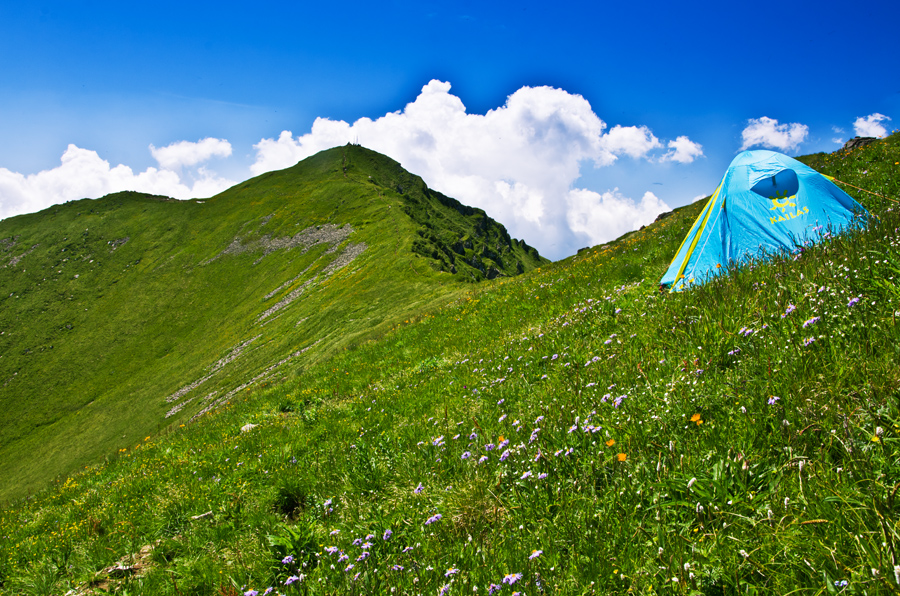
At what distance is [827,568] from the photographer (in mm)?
1986

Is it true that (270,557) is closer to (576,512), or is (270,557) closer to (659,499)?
(576,512)

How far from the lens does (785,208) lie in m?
10.1

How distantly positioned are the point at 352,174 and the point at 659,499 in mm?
169796

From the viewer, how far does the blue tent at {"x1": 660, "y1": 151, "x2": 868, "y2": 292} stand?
9789 millimetres

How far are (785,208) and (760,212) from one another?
1.61ft

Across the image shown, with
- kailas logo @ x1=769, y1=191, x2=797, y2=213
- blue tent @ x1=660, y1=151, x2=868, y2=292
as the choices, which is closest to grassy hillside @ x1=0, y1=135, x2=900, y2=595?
blue tent @ x1=660, y1=151, x2=868, y2=292

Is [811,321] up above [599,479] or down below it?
above

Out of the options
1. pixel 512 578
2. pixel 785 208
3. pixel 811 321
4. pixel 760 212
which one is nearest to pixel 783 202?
pixel 785 208

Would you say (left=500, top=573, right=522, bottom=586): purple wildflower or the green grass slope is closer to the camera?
(left=500, top=573, right=522, bottom=586): purple wildflower

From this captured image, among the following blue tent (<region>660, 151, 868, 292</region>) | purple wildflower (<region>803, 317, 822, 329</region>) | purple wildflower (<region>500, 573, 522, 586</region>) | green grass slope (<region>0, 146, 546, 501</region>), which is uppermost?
green grass slope (<region>0, 146, 546, 501</region>)

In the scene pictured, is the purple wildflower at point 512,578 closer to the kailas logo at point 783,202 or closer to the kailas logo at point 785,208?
the kailas logo at point 785,208

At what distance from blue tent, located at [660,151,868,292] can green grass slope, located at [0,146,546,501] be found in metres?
22.5

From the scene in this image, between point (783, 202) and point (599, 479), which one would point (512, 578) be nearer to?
point (599, 479)

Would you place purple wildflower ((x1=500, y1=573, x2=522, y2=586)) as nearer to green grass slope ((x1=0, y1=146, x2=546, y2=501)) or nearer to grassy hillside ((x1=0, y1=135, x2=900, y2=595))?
grassy hillside ((x1=0, y1=135, x2=900, y2=595))
